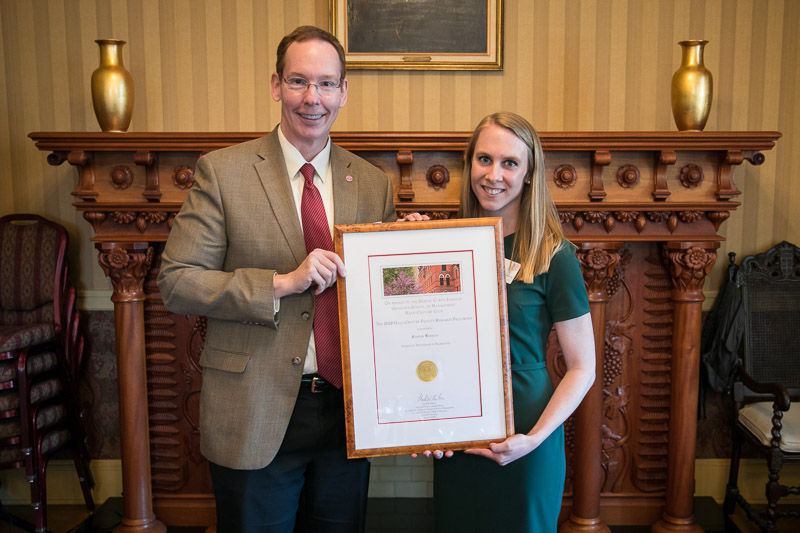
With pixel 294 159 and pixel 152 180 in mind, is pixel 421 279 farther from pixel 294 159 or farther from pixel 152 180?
pixel 152 180

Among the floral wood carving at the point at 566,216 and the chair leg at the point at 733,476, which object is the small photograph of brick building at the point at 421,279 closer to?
the floral wood carving at the point at 566,216

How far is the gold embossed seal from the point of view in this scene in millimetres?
1575

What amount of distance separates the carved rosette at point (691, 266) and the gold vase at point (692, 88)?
22.5 inches

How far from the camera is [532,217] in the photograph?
164 cm

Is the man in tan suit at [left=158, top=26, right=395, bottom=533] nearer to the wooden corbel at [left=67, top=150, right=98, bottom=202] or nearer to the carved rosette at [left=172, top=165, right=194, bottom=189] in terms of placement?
A: the carved rosette at [left=172, top=165, right=194, bottom=189]

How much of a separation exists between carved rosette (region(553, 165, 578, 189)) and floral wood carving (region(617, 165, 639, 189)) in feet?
0.69

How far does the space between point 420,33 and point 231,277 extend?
78.4 inches

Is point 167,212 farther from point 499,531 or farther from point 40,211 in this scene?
point 499,531

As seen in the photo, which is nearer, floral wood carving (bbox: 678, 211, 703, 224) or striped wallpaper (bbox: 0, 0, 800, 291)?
floral wood carving (bbox: 678, 211, 703, 224)

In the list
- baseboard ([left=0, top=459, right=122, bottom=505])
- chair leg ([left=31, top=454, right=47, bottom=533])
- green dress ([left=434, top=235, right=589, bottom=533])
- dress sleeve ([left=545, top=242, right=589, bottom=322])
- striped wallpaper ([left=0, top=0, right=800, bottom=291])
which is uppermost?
striped wallpaper ([left=0, top=0, right=800, bottom=291])

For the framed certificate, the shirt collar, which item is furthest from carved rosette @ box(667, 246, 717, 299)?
the shirt collar

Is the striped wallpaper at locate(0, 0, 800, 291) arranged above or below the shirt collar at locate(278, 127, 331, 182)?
above

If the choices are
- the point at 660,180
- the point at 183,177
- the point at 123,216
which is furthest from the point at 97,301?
the point at 660,180

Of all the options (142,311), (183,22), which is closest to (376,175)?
(142,311)
